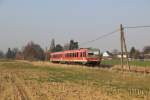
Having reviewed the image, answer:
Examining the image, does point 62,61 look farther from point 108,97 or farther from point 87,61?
point 108,97

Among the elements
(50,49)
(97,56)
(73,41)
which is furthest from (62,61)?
(50,49)

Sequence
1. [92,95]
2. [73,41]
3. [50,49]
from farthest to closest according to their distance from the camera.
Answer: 1. [50,49]
2. [73,41]
3. [92,95]

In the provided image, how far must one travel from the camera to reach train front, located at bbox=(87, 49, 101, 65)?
1981 inches

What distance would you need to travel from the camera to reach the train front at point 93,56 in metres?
50.3

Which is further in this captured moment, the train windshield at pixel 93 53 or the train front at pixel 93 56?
the train windshield at pixel 93 53

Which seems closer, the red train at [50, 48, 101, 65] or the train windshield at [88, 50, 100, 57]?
the red train at [50, 48, 101, 65]

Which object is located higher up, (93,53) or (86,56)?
(93,53)

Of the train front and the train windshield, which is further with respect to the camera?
the train windshield

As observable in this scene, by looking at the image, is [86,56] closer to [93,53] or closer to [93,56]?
[93,56]

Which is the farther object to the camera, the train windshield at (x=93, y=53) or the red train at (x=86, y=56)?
the train windshield at (x=93, y=53)

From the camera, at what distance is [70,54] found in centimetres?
5853

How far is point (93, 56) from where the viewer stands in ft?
166

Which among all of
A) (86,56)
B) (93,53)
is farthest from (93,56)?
(86,56)

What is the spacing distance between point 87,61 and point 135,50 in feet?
359
